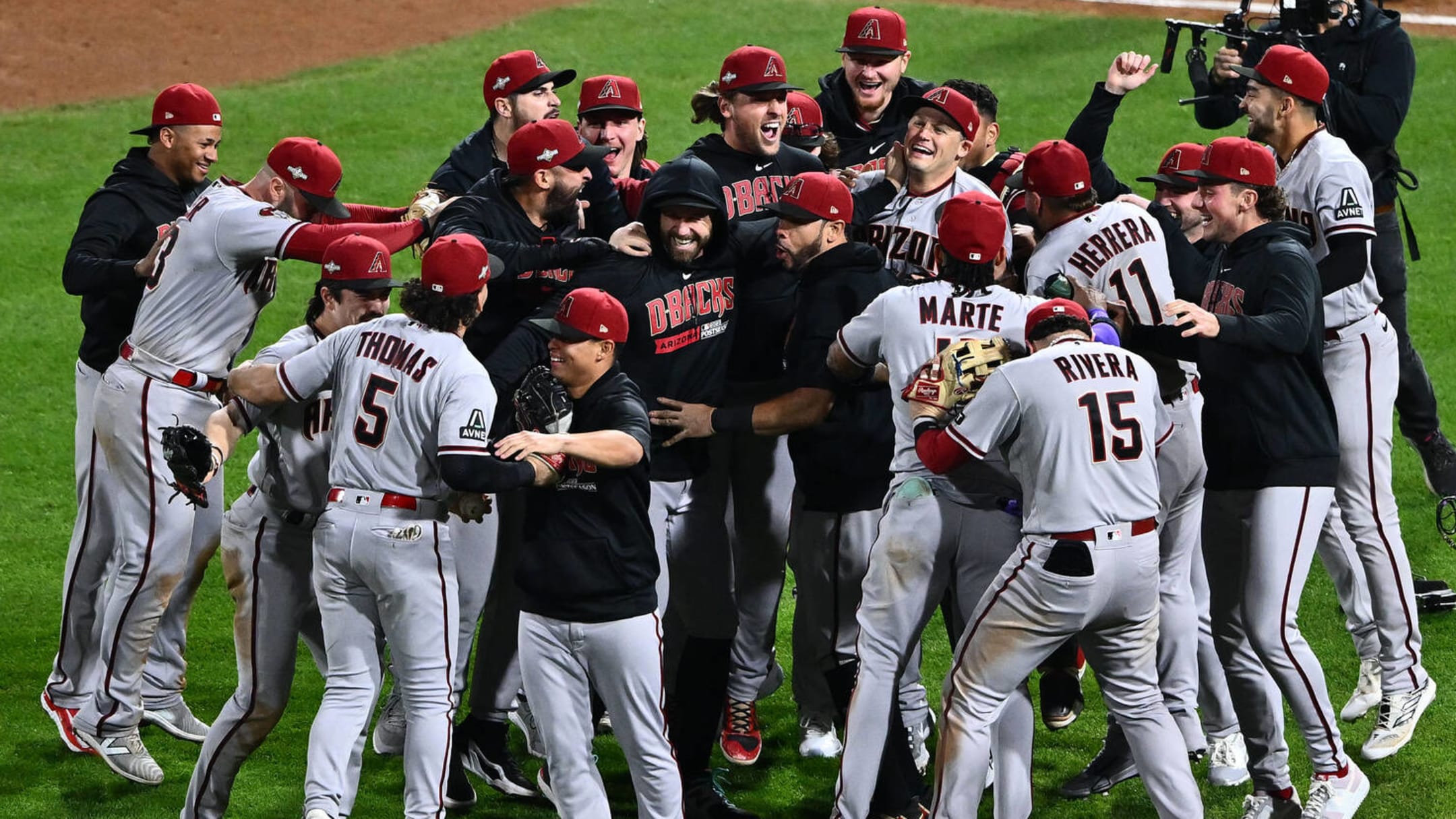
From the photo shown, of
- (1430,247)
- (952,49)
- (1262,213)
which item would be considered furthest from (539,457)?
(952,49)

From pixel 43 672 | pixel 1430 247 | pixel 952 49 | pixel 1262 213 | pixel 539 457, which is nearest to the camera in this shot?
pixel 539 457

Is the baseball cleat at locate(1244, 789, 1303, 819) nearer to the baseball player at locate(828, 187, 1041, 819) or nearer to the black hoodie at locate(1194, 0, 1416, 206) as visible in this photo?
the baseball player at locate(828, 187, 1041, 819)

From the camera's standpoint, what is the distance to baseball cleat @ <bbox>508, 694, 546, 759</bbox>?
241 inches

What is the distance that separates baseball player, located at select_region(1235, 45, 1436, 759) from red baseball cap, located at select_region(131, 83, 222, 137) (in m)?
3.78

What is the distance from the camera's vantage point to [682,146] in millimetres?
13367

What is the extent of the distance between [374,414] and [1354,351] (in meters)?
3.60

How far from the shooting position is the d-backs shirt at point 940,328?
5117mm

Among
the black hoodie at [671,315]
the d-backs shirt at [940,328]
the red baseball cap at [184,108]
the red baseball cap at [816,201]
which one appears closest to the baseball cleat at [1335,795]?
the d-backs shirt at [940,328]

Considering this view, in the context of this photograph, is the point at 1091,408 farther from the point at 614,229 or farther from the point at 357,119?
the point at 357,119

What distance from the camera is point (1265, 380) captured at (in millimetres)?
5336

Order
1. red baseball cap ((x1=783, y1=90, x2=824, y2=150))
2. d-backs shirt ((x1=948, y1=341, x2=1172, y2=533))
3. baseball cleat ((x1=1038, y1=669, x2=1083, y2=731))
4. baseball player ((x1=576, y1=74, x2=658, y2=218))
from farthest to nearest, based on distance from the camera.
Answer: red baseball cap ((x1=783, y1=90, x2=824, y2=150)) < baseball player ((x1=576, y1=74, x2=658, y2=218)) < baseball cleat ((x1=1038, y1=669, x2=1083, y2=731)) < d-backs shirt ((x1=948, y1=341, x2=1172, y2=533))

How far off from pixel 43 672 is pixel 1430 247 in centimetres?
908

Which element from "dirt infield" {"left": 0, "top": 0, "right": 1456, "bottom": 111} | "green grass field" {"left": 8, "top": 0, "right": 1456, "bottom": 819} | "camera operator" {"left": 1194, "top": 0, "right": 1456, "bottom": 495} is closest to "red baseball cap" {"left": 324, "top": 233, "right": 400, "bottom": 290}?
"green grass field" {"left": 8, "top": 0, "right": 1456, "bottom": 819}

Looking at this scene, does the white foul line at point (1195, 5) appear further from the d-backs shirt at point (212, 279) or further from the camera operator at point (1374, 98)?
the d-backs shirt at point (212, 279)
